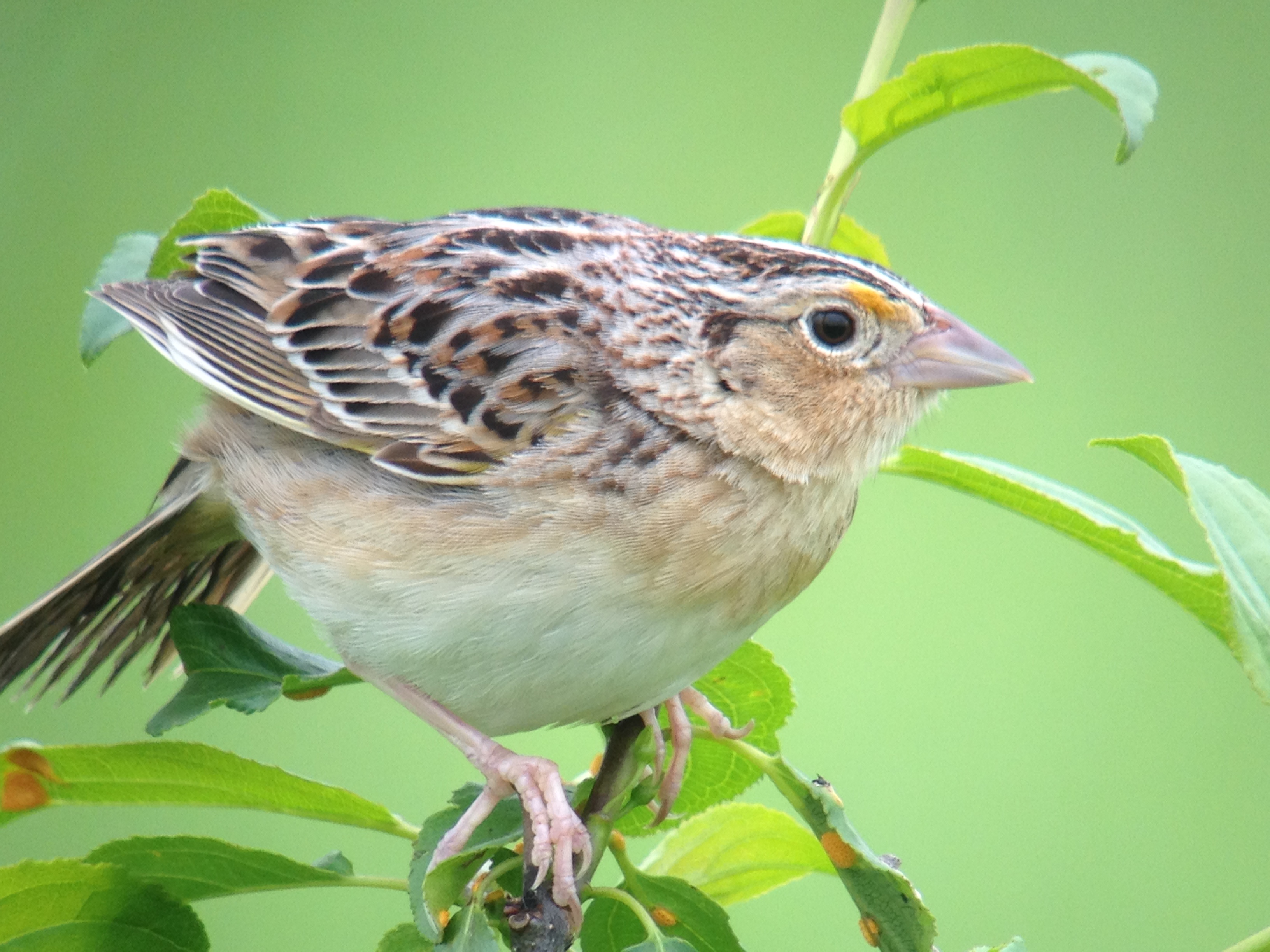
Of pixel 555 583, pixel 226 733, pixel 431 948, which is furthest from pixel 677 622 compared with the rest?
pixel 226 733

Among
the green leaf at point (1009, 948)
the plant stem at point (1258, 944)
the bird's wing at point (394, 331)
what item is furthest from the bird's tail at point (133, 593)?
the plant stem at point (1258, 944)

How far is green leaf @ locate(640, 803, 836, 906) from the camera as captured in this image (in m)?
2.17

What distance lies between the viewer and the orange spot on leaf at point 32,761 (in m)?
1.61

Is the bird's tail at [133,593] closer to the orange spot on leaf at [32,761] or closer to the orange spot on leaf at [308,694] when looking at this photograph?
the orange spot on leaf at [308,694]

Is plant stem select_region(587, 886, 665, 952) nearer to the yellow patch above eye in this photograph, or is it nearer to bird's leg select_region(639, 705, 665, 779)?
bird's leg select_region(639, 705, 665, 779)

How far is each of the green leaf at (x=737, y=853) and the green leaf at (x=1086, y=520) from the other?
1.81ft

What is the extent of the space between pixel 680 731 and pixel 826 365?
1.99 ft

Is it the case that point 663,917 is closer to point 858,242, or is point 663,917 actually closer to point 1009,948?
point 1009,948

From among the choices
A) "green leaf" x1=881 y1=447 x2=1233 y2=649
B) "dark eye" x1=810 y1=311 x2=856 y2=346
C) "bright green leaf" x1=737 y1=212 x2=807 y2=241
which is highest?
"bright green leaf" x1=737 y1=212 x2=807 y2=241

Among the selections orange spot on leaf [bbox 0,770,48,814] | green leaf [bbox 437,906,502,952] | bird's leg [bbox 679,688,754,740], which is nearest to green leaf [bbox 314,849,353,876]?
green leaf [bbox 437,906,502,952]

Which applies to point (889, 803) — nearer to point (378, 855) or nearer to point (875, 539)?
point (875, 539)

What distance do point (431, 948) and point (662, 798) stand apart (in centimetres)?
46

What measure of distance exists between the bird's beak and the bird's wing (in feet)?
1.63

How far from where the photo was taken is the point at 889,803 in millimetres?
4082
